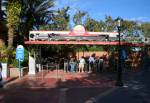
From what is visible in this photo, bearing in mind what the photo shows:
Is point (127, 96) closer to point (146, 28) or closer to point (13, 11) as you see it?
point (13, 11)

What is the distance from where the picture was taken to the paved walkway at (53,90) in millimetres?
18481

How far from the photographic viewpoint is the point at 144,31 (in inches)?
3063

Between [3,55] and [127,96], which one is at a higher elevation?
[3,55]

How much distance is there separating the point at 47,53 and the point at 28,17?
13.7ft

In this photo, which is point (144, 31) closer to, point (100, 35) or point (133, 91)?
point (100, 35)

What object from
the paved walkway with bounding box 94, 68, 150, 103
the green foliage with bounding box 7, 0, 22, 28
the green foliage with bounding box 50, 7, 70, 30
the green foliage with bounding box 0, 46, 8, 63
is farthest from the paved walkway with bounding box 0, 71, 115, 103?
the green foliage with bounding box 50, 7, 70, 30

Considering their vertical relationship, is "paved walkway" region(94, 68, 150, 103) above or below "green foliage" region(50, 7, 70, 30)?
below

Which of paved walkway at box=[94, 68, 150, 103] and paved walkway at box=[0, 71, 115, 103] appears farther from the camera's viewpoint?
paved walkway at box=[0, 71, 115, 103]

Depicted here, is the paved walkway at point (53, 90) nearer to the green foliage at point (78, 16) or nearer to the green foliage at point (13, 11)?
the green foliage at point (13, 11)

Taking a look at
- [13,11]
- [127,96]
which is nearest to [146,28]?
[13,11]

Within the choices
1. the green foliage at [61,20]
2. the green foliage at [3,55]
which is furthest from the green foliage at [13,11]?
the green foliage at [61,20]

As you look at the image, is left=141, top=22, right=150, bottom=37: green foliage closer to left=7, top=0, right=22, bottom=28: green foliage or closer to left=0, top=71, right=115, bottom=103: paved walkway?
left=7, top=0, right=22, bottom=28: green foliage

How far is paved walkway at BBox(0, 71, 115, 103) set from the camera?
18.5 m

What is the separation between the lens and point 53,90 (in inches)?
875
